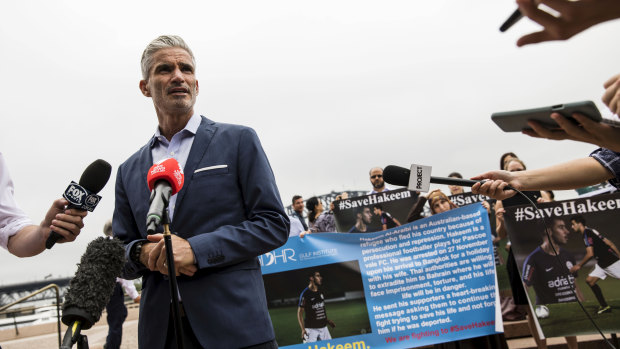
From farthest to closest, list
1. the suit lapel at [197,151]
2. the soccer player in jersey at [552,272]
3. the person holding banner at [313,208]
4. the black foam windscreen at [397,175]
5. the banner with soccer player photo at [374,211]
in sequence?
the person holding banner at [313,208]
the banner with soccer player photo at [374,211]
the soccer player in jersey at [552,272]
the black foam windscreen at [397,175]
the suit lapel at [197,151]

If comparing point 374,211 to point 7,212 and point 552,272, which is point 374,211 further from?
point 7,212

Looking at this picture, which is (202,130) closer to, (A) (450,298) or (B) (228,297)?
(B) (228,297)

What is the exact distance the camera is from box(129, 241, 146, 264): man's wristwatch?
1.97 m

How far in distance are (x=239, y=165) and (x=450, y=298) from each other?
346 centimetres

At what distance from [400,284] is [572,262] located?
1805mm

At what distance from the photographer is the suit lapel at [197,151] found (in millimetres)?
2066

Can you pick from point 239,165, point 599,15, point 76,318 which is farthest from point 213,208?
point 599,15

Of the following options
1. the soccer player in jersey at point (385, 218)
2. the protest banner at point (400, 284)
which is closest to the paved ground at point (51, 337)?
the protest banner at point (400, 284)

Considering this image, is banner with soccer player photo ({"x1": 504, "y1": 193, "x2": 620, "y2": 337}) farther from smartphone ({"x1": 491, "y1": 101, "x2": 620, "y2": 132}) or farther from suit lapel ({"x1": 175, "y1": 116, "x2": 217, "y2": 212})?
suit lapel ({"x1": 175, "y1": 116, "x2": 217, "y2": 212})

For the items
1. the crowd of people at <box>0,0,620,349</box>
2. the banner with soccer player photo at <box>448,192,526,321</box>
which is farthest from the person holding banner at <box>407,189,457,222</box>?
the crowd of people at <box>0,0,620,349</box>

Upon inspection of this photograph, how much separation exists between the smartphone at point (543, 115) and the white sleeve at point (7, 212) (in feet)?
7.16

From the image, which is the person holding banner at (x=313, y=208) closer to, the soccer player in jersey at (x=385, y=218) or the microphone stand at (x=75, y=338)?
the soccer player in jersey at (x=385, y=218)

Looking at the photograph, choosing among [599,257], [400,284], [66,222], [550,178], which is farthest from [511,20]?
[599,257]

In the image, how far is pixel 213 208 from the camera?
80.7 inches
